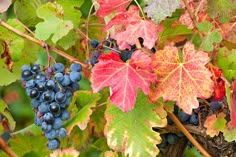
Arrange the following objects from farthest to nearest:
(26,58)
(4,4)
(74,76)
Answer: (26,58)
(4,4)
(74,76)

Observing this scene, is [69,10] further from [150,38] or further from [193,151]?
[193,151]

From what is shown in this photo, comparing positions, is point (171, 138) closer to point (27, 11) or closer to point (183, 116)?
point (183, 116)

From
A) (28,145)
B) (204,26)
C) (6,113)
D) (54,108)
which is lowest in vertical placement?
(28,145)

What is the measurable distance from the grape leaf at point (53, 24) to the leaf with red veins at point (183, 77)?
0.20 m

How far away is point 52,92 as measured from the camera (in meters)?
1.33

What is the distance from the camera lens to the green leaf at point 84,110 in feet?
4.39

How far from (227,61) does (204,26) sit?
0.08 m

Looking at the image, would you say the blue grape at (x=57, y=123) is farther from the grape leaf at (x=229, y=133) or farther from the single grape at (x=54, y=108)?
the grape leaf at (x=229, y=133)

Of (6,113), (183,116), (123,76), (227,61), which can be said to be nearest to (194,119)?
(183,116)

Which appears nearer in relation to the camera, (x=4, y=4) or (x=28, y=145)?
(x=4, y=4)

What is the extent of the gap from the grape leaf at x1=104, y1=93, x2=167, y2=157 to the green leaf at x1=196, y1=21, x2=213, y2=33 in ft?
0.58

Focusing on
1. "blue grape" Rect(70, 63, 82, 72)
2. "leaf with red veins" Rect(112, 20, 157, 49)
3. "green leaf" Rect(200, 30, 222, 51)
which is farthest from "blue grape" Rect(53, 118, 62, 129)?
"green leaf" Rect(200, 30, 222, 51)

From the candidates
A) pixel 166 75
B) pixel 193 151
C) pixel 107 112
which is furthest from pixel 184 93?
pixel 193 151

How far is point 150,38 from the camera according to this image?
1250 millimetres
